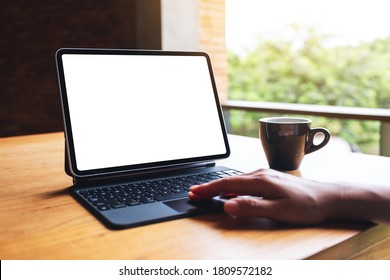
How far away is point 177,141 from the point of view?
0.87 meters

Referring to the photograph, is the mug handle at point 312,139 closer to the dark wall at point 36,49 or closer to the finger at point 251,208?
the finger at point 251,208

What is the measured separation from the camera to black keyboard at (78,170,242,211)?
0.66 m

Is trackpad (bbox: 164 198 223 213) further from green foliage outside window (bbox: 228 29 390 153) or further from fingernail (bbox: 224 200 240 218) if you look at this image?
green foliage outside window (bbox: 228 29 390 153)

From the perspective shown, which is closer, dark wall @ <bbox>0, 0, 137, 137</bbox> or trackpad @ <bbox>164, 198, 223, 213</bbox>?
trackpad @ <bbox>164, 198, 223, 213</bbox>

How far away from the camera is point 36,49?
14.0 feet

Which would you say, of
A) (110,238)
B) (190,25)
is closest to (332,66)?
(190,25)

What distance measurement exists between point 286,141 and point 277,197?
11.8 inches

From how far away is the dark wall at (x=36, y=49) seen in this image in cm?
404

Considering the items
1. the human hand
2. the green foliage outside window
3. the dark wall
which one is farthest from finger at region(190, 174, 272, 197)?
the green foliage outside window

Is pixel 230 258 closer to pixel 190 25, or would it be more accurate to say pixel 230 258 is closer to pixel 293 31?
pixel 190 25

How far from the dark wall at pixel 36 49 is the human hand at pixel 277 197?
3528 millimetres

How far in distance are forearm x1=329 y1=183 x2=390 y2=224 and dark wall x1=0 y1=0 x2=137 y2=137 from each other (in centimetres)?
359

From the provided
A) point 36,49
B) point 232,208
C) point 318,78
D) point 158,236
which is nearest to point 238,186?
point 232,208

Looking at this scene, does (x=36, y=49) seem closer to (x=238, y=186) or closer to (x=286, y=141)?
(x=286, y=141)
